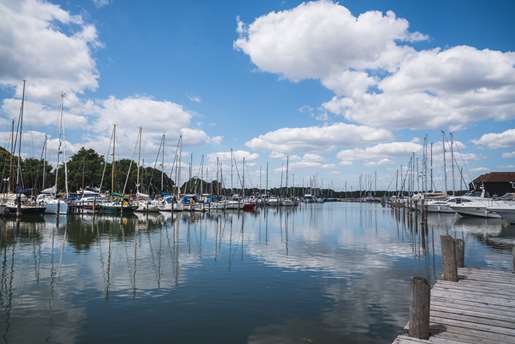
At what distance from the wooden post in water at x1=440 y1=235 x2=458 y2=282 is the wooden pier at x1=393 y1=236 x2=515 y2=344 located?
10 centimetres

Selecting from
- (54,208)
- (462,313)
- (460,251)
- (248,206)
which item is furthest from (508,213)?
(54,208)

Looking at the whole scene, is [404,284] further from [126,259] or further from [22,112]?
[22,112]

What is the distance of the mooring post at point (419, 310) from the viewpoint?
822 centimetres

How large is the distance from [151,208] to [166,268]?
49.7 m

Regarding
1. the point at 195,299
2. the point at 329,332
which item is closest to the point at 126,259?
the point at 195,299

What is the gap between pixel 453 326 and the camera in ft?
29.3

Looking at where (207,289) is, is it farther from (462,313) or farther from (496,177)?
(496,177)

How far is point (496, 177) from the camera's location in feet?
322

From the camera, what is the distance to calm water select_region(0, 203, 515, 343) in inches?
454

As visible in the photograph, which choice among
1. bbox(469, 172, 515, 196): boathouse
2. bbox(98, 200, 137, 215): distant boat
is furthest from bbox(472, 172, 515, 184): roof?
bbox(98, 200, 137, 215): distant boat

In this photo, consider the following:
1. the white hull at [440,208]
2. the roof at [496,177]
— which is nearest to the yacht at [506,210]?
the white hull at [440,208]

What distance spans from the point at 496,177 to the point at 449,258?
101 m

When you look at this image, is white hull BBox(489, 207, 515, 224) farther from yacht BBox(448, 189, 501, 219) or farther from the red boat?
the red boat

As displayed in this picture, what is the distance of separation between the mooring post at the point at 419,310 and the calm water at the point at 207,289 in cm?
299
